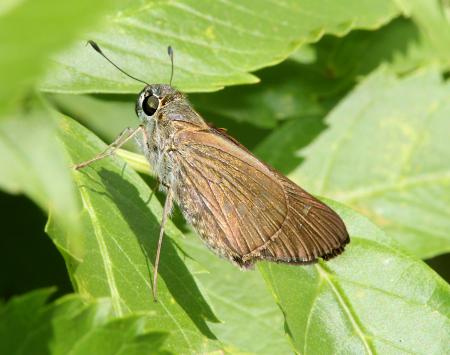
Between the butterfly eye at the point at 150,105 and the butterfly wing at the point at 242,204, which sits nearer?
the butterfly wing at the point at 242,204

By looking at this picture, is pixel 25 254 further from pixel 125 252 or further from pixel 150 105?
pixel 125 252

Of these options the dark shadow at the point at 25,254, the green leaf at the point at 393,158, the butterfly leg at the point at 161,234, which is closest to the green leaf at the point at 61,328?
the butterfly leg at the point at 161,234

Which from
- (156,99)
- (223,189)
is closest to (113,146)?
(156,99)

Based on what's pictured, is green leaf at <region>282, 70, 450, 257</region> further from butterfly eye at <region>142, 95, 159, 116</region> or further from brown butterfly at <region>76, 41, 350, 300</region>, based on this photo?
butterfly eye at <region>142, 95, 159, 116</region>

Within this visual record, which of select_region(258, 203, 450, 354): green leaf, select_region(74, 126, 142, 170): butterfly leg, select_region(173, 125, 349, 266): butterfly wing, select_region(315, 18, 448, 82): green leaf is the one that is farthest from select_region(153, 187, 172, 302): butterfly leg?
select_region(315, 18, 448, 82): green leaf

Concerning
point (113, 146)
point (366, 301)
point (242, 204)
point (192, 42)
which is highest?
point (192, 42)

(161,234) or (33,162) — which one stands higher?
(33,162)

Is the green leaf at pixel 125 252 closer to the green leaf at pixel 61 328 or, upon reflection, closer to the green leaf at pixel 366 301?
the green leaf at pixel 61 328
